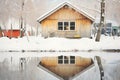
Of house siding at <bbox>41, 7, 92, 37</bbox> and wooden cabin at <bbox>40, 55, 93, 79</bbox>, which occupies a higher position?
house siding at <bbox>41, 7, 92, 37</bbox>

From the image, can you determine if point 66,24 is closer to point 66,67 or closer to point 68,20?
point 68,20

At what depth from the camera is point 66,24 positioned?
163ft

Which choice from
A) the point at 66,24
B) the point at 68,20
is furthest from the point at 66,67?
the point at 66,24

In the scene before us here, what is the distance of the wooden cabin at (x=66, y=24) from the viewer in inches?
1935

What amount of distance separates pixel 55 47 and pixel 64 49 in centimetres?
126

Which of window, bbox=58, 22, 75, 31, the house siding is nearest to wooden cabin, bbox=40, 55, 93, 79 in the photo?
the house siding

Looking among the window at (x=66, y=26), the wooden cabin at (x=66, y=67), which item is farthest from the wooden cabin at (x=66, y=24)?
the wooden cabin at (x=66, y=67)

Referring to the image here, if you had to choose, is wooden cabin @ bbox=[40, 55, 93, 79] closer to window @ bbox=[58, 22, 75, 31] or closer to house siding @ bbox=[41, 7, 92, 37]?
house siding @ bbox=[41, 7, 92, 37]

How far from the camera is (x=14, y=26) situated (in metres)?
134

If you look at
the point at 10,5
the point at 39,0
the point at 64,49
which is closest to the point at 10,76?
the point at 64,49

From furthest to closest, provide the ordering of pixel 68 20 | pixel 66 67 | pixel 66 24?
pixel 66 24 < pixel 68 20 < pixel 66 67

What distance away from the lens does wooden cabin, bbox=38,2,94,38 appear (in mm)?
49156

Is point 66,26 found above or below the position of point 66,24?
below

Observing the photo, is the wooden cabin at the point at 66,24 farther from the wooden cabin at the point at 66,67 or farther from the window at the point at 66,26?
the wooden cabin at the point at 66,67
